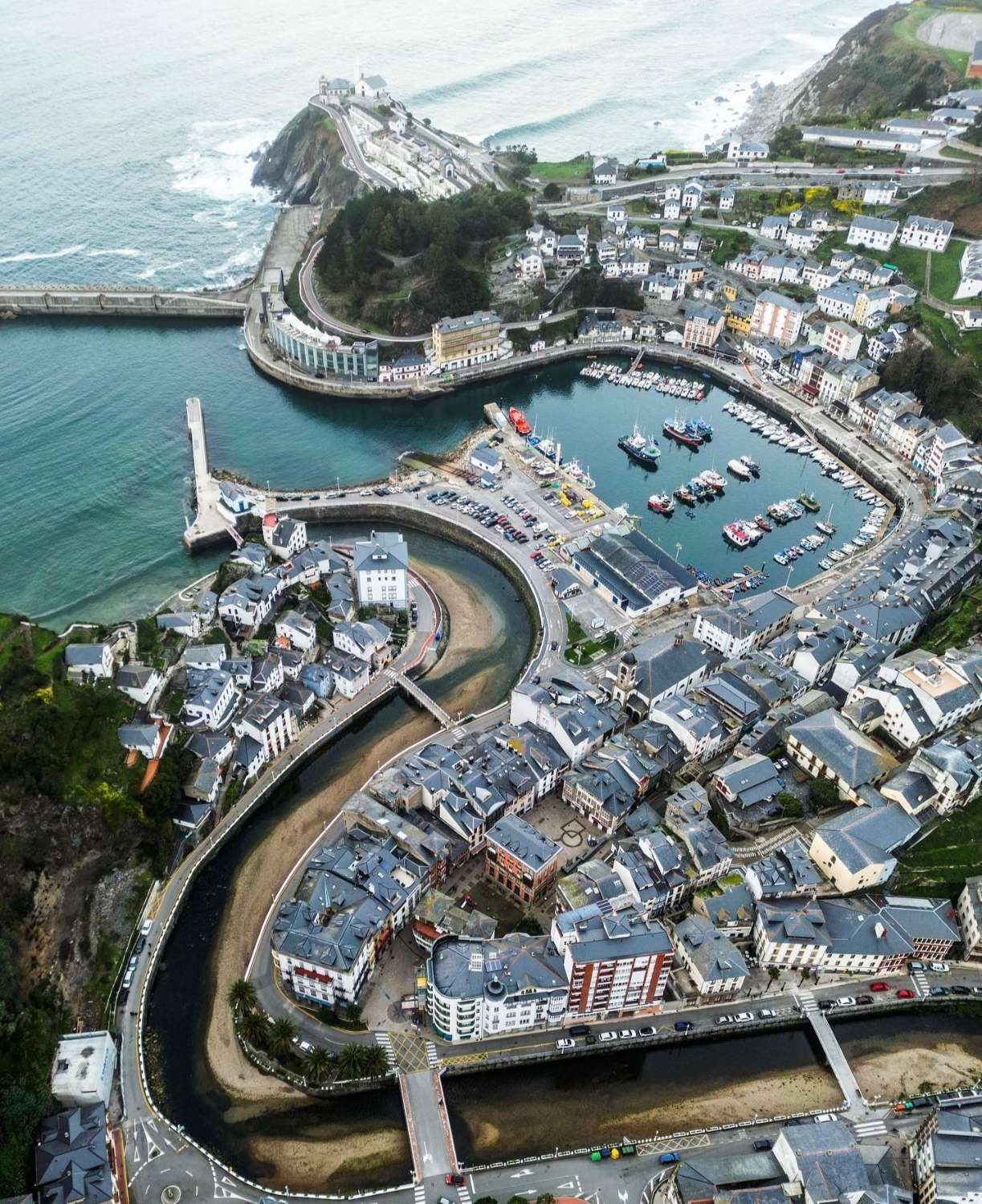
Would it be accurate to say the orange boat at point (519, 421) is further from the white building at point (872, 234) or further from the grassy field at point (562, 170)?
the grassy field at point (562, 170)

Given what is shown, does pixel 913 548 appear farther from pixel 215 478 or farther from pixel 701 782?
pixel 215 478

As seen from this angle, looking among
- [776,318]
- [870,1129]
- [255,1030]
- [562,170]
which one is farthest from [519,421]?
[870,1129]

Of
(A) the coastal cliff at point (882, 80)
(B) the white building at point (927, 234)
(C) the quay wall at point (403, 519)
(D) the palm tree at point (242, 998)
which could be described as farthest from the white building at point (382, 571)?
(A) the coastal cliff at point (882, 80)

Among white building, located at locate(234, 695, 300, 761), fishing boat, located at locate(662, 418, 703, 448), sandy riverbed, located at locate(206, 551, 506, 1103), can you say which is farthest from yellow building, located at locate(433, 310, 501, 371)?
white building, located at locate(234, 695, 300, 761)

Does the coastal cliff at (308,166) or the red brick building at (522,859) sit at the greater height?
Answer: the coastal cliff at (308,166)

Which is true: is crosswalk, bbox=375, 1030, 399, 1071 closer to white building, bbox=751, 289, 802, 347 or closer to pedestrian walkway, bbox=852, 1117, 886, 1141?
pedestrian walkway, bbox=852, 1117, 886, 1141

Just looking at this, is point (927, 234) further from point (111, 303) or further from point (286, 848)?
point (286, 848)
